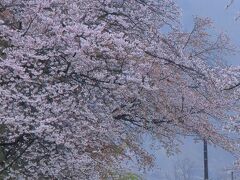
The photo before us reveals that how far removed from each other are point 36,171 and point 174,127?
3364 mm

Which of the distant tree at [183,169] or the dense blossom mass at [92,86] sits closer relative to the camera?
the dense blossom mass at [92,86]

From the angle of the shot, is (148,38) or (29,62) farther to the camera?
(148,38)

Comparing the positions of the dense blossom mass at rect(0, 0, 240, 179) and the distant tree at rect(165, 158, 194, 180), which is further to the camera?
the distant tree at rect(165, 158, 194, 180)

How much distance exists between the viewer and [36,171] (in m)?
6.50

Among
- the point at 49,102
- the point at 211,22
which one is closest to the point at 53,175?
the point at 49,102

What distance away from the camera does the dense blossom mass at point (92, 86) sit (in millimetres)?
5578

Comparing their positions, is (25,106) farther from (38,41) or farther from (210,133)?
(210,133)

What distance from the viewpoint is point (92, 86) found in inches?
256

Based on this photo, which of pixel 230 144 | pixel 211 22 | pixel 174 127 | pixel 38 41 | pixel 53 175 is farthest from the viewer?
pixel 211 22

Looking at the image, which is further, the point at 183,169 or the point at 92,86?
the point at 183,169

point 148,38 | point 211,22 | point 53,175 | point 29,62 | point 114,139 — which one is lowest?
point 53,175

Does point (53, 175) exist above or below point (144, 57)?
below

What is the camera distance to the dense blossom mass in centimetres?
558

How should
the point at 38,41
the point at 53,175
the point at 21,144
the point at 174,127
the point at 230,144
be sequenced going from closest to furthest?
the point at 38,41
the point at 21,144
the point at 53,175
the point at 174,127
the point at 230,144
